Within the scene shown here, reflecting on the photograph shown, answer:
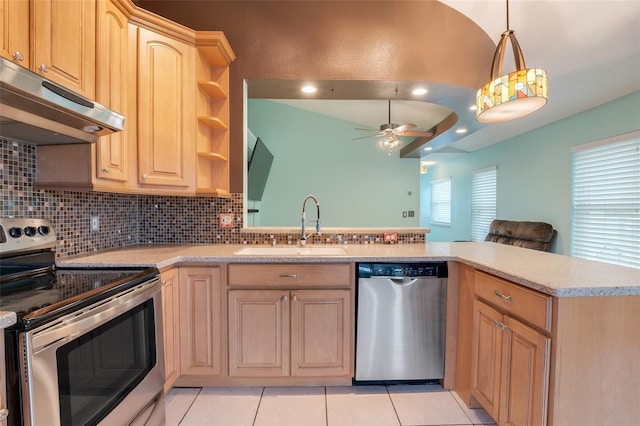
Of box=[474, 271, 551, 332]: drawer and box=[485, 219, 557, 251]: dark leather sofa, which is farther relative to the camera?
box=[485, 219, 557, 251]: dark leather sofa

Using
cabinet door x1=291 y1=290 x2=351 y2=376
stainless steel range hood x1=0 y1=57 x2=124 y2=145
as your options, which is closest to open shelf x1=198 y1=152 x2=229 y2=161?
stainless steel range hood x1=0 y1=57 x2=124 y2=145

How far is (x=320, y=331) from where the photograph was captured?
70.2 inches

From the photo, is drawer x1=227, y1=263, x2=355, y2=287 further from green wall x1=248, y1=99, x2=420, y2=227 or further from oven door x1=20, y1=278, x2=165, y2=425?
green wall x1=248, y1=99, x2=420, y2=227

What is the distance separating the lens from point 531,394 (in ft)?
3.90

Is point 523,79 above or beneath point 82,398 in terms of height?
above

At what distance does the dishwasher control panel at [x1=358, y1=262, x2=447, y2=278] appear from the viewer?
1775 mm

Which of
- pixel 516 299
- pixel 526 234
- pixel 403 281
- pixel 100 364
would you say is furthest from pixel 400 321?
pixel 526 234

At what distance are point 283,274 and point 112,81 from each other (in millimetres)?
1484

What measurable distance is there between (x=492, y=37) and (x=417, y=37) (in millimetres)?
716

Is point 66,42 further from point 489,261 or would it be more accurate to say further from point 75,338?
point 489,261

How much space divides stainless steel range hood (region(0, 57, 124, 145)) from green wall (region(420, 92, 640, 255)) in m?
4.70

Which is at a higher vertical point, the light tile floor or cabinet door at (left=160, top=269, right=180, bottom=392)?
cabinet door at (left=160, top=269, right=180, bottom=392)

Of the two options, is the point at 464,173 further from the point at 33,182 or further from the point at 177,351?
the point at 33,182

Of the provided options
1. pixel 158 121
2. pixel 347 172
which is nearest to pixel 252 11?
pixel 158 121
